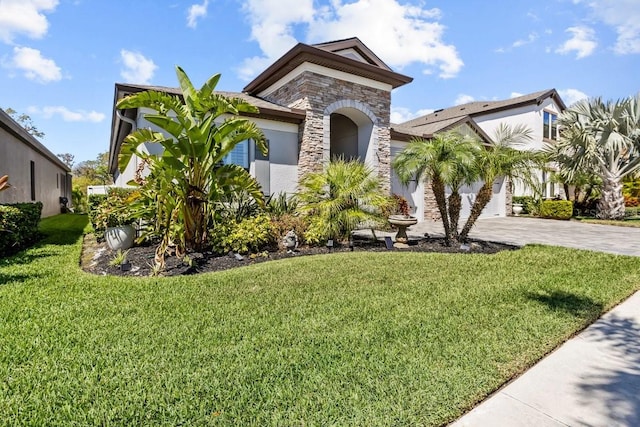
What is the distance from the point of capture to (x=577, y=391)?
2.74 m

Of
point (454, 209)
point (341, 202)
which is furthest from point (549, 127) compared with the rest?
point (341, 202)

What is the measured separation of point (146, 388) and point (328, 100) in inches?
462

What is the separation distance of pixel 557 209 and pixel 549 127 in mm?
9390

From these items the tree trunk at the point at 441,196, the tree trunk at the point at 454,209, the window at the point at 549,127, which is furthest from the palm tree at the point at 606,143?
the tree trunk at the point at 441,196

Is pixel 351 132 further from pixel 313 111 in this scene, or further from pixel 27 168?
pixel 27 168

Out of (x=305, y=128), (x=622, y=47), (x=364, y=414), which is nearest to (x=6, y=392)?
(x=364, y=414)

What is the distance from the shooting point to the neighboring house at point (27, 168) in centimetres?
1204

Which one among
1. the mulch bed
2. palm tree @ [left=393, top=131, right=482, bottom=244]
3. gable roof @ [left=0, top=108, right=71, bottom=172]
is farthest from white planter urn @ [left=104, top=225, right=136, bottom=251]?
palm tree @ [left=393, top=131, right=482, bottom=244]

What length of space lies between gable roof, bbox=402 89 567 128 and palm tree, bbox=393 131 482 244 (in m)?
15.0

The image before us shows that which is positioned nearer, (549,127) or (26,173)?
(26,173)

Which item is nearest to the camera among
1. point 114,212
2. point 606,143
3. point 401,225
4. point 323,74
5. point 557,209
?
point 114,212

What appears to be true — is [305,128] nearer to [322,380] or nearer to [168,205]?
[168,205]

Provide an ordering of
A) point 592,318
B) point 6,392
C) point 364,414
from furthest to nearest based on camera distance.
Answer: point 592,318 < point 6,392 < point 364,414

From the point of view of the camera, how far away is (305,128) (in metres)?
12.4
